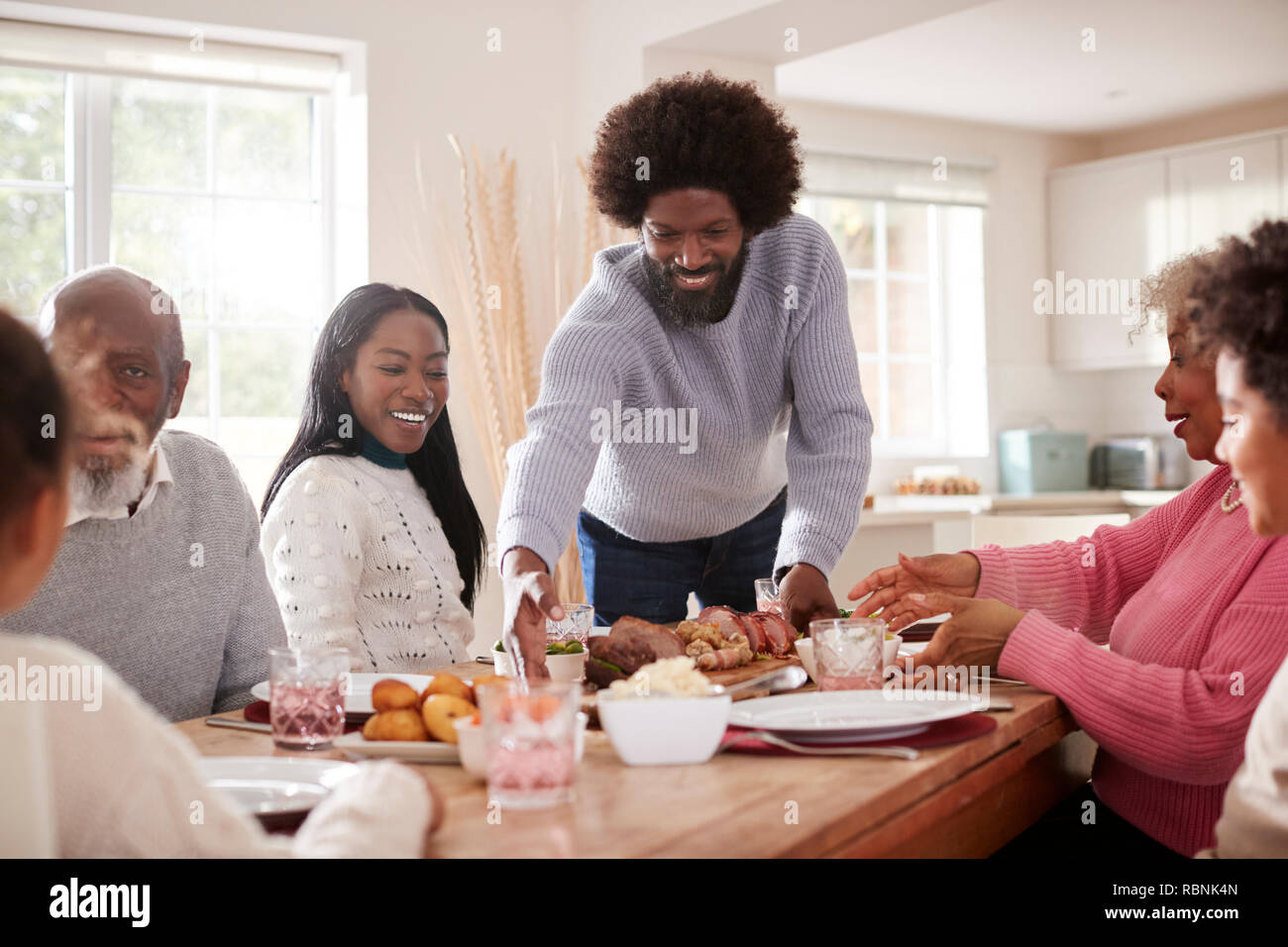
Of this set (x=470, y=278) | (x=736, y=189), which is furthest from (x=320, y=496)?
(x=470, y=278)

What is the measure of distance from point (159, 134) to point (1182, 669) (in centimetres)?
385

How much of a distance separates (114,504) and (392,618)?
612 millimetres

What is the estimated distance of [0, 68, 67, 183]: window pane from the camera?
13.0 ft

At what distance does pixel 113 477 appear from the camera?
1.64 metres

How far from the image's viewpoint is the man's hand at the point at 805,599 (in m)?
1.84

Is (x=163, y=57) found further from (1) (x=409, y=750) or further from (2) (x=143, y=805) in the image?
(2) (x=143, y=805)

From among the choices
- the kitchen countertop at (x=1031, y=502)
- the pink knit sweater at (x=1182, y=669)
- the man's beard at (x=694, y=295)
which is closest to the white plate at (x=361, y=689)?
the pink knit sweater at (x=1182, y=669)

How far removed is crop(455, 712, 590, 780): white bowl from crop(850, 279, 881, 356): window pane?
5.12 meters

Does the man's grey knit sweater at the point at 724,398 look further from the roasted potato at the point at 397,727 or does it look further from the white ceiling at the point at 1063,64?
the white ceiling at the point at 1063,64

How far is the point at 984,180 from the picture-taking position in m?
6.19

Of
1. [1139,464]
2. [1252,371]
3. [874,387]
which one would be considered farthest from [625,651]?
[1139,464]

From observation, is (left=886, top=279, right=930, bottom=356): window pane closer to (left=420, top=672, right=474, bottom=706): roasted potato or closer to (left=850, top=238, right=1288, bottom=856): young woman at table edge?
(left=850, top=238, right=1288, bottom=856): young woman at table edge

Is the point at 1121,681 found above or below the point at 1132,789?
above
